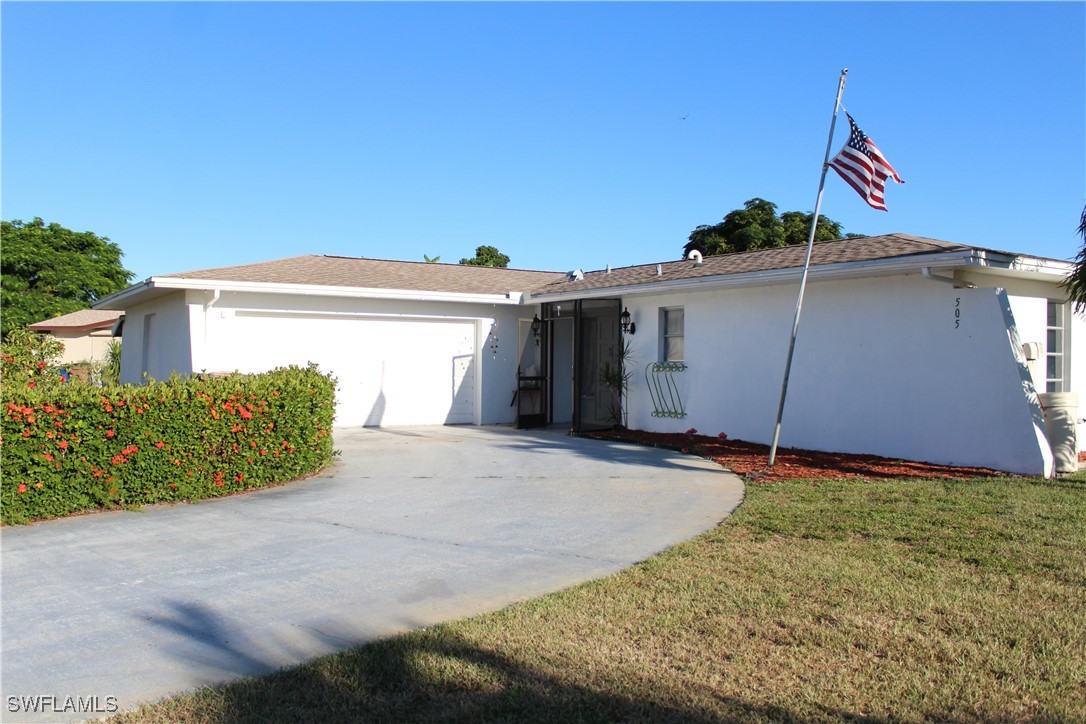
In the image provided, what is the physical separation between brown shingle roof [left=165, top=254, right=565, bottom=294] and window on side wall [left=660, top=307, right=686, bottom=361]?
3933mm

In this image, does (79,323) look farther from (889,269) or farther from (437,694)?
(437,694)

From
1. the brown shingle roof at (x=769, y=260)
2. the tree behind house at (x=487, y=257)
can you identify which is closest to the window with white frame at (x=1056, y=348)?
the brown shingle roof at (x=769, y=260)

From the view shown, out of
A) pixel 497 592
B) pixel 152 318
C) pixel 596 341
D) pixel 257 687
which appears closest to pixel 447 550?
pixel 497 592

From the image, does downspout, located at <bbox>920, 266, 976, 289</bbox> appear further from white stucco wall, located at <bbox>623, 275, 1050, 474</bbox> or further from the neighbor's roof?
the neighbor's roof

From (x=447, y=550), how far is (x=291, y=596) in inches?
60.7

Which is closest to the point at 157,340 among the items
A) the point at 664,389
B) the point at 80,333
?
the point at 664,389

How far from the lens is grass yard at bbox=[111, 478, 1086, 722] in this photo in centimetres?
381

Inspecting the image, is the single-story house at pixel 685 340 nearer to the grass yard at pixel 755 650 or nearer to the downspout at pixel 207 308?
the downspout at pixel 207 308

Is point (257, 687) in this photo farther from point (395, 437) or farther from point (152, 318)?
point (152, 318)

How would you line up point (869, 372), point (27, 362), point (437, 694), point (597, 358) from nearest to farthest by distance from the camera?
point (437, 694)
point (869, 372)
point (27, 362)
point (597, 358)

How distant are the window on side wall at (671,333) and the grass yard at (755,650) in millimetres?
8393

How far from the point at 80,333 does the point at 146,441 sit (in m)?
31.0

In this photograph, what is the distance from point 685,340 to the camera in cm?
1471

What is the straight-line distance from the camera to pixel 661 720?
145 inches
